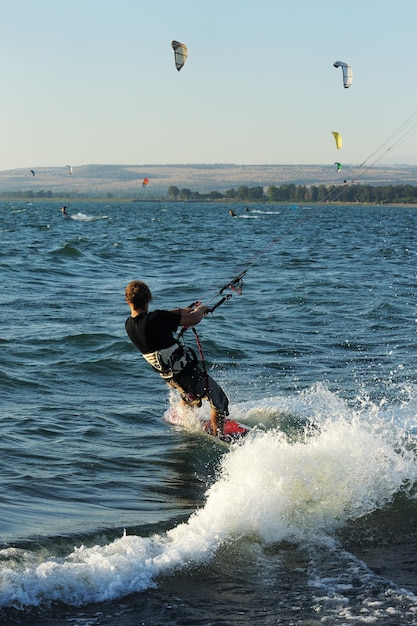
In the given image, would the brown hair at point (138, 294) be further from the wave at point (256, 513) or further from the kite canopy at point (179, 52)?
the kite canopy at point (179, 52)

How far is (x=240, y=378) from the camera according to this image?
11242mm

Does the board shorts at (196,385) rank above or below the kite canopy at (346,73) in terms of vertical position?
below

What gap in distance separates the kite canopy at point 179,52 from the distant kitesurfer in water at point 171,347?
14.6m

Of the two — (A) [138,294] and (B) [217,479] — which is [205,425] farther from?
(A) [138,294]

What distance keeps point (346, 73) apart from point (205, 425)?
58.5 ft

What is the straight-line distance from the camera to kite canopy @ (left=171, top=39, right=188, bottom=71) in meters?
21.2

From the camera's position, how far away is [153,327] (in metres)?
7.27

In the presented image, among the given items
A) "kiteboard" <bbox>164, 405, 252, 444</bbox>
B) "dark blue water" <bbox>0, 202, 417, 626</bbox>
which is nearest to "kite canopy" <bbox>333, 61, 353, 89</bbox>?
"dark blue water" <bbox>0, 202, 417, 626</bbox>

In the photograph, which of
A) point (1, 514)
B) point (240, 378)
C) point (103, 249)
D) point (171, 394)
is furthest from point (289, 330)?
point (103, 249)

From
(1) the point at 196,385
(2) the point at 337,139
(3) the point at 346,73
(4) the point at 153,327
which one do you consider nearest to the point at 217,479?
(1) the point at 196,385

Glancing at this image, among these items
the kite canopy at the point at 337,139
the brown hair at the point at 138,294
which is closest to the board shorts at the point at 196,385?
the brown hair at the point at 138,294

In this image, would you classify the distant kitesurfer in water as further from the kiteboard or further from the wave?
the wave

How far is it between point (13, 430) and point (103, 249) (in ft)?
81.6

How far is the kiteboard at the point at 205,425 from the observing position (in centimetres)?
830
